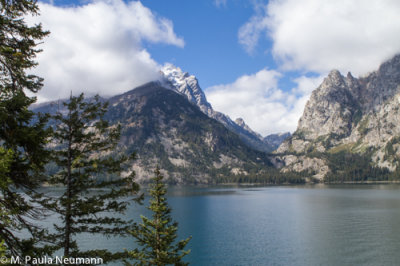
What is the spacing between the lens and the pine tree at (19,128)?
12500 mm

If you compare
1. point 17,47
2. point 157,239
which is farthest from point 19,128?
point 157,239

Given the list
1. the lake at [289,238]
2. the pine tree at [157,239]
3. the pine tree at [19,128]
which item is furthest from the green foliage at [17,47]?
the lake at [289,238]

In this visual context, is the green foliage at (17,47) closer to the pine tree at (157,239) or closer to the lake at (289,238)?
the pine tree at (157,239)

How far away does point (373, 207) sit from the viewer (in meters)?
155

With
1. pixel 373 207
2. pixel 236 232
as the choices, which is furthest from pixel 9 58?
pixel 373 207

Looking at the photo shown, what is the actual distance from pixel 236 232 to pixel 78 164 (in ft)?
302

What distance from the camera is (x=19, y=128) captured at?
12.7 meters

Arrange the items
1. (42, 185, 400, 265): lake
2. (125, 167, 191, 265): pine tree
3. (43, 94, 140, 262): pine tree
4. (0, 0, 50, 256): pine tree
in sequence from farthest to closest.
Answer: (42, 185, 400, 265): lake < (125, 167, 191, 265): pine tree < (43, 94, 140, 262): pine tree < (0, 0, 50, 256): pine tree

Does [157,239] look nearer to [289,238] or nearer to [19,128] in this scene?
[19,128]

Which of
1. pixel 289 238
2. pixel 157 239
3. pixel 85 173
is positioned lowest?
pixel 289 238

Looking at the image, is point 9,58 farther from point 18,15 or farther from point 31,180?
point 31,180

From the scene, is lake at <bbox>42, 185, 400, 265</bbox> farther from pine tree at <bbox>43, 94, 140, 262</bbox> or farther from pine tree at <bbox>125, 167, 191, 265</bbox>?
pine tree at <bbox>43, 94, 140, 262</bbox>

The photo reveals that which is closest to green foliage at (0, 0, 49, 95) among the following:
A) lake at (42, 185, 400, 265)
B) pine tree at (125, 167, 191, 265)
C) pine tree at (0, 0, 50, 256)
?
pine tree at (0, 0, 50, 256)

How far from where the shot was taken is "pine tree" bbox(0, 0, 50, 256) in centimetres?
1250
